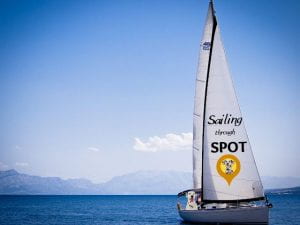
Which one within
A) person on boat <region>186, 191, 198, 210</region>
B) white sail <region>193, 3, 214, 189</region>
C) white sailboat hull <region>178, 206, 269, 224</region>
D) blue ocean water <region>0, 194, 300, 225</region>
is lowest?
blue ocean water <region>0, 194, 300, 225</region>

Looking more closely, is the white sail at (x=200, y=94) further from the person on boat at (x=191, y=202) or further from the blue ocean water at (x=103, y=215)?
the blue ocean water at (x=103, y=215)

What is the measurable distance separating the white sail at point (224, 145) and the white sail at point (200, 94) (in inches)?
28.4

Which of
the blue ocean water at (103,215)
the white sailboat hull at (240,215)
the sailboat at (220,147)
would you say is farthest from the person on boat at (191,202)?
the blue ocean water at (103,215)

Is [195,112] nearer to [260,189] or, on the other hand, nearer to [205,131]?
[205,131]

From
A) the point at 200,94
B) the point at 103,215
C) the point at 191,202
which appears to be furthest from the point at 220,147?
the point at 103,215

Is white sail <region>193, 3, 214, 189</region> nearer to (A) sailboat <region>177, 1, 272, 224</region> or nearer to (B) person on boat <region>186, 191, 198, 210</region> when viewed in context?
(A) sailboat <region>177, 1, 272, 224</region>

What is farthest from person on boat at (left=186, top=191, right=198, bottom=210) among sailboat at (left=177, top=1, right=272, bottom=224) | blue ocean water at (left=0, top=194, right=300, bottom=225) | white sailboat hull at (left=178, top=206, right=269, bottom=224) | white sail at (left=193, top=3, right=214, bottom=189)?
blue ocean water at (left=0, top=194, right=300, bottom=225)

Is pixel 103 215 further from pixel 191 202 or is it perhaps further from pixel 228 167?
pixel 228 167

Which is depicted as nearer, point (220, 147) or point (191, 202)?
point (220, 147)

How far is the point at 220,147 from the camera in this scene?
2962 cm

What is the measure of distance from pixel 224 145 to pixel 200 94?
4.99 m

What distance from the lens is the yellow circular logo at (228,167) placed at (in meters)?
29.1

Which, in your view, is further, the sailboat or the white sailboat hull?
the sailboat

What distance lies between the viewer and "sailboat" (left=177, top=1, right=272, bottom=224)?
29016 millimetres
